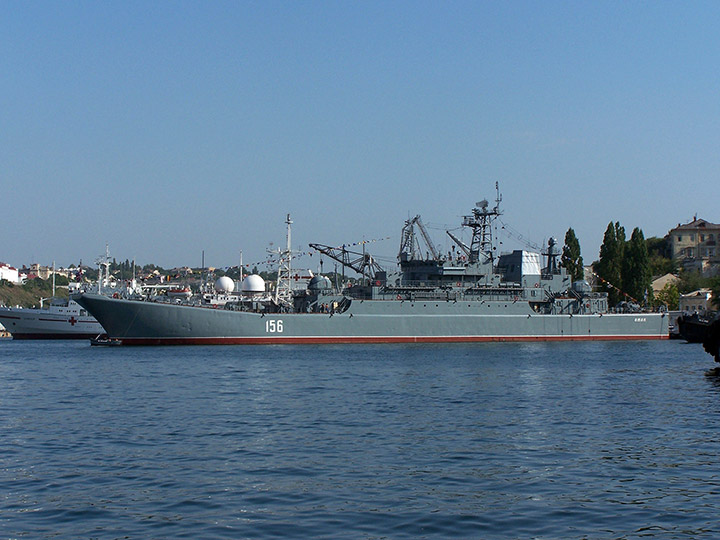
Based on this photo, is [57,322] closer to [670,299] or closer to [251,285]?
[251,285]

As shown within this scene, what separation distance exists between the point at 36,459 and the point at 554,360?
33.6 m

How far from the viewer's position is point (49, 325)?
284 feet

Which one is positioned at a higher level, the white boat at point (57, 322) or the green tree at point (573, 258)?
the green tree at point (573, 258)

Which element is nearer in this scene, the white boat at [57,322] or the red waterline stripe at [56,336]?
the white boat at [57,322]

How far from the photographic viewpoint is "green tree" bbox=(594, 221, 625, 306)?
84.5m

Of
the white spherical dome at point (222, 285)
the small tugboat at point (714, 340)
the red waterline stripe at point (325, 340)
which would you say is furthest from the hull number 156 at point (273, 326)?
the white spherical dome at point (222, 285)

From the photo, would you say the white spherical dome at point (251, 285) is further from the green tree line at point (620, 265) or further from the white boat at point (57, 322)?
the green tree line at point (620, 265)

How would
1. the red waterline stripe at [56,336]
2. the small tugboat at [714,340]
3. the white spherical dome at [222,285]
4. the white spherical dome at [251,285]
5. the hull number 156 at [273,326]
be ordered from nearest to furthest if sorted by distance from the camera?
the small tugboat at [714,340]
the hull number 156 at [273,326]
the red waterline stripe at [56,336]
the white spherical dome at [251,285]
the white spherical dome at [222,285]

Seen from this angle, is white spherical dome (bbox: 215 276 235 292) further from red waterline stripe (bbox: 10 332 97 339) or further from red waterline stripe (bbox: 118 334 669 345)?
red waterline stripe (bbox: 118 334 669 345)

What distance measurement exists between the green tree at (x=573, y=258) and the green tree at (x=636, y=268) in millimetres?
4910

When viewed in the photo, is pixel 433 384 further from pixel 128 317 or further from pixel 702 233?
pixel 702 233

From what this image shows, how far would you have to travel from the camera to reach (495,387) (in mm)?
31328

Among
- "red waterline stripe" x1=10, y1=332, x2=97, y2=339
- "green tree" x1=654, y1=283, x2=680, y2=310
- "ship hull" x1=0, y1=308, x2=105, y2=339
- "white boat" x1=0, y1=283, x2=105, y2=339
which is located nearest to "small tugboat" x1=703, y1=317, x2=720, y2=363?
"green tree" x1=654, y1=283, x2=680, y2=310

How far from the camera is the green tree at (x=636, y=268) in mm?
82125
